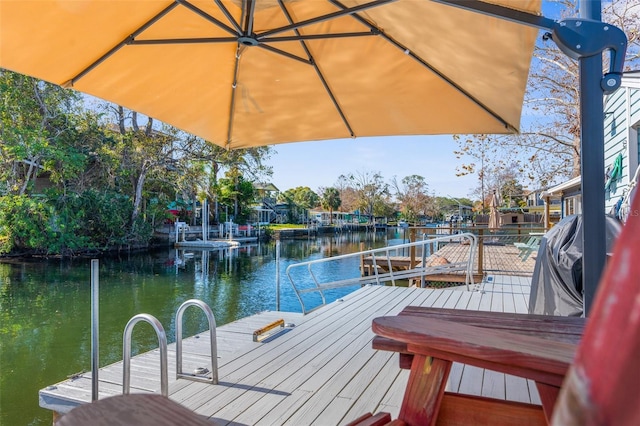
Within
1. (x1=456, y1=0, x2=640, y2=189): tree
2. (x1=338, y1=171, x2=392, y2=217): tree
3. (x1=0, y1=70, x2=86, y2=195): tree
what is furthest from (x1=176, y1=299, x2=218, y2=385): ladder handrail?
(x1=338, y1=171, x2=392, y2=217): tree

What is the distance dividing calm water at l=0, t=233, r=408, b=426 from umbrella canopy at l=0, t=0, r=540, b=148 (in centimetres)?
381

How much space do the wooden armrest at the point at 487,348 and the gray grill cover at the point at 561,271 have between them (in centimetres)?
197

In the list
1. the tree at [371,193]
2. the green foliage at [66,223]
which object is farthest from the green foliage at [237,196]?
the tree at [371,193]

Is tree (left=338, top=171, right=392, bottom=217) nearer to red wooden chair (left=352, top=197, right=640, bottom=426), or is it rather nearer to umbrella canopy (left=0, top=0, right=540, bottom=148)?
umbrella canopy (left=0, top=0, right=540, bottom=148)

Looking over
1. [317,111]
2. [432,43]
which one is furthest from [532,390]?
[317,111]

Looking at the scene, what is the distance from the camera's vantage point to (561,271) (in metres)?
2.77

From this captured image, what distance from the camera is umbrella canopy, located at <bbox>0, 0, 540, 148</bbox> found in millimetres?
2139

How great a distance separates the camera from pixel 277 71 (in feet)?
9.52

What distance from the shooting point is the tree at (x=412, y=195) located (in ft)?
156

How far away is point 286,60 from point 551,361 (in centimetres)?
247

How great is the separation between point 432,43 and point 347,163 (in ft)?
165

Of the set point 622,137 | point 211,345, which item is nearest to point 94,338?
point 211,345

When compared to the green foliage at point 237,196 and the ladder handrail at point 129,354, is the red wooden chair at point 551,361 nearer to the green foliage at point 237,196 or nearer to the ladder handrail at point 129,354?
the ladder handrail at point 129,354

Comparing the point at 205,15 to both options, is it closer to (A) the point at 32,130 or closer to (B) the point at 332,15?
(B) the point at 332,15
